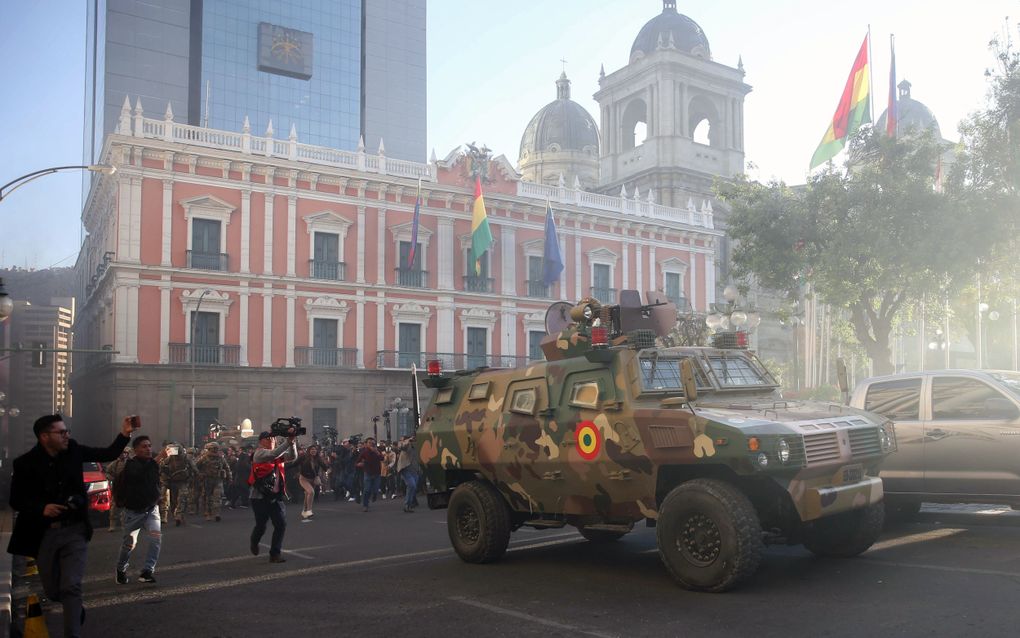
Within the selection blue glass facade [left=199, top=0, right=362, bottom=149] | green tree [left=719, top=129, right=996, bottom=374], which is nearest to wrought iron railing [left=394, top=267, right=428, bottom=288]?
green tree [left=719, top=129, right=996, bottom=374]

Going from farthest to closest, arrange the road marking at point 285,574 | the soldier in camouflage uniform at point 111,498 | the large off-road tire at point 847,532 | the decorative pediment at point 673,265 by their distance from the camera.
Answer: the decorative pediment at point 673,265 < the soldier in camouflage uniform at point 111,498 < the large off-road tire at point 847,532 < the road marking at point 285,574

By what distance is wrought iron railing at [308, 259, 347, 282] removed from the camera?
129ft

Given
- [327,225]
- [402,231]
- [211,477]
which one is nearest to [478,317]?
[402,231]

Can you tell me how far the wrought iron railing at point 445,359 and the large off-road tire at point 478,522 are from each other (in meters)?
28.0

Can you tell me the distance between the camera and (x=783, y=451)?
859cm

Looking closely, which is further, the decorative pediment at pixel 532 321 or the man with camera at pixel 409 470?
the decorative pediment at pixel 532 321

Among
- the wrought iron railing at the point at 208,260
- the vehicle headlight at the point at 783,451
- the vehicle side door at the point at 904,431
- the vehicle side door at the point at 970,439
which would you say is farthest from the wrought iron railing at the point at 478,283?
the vehicle headlight at the point at 783,451

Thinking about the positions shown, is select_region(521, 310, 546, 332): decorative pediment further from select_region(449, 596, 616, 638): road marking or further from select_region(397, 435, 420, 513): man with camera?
select_region(449, 596, 616, 638): road marking

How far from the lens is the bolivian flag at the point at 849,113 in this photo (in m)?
28.2

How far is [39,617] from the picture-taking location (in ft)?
22.4

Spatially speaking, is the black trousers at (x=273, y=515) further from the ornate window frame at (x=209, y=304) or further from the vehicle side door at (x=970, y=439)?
the ornate window frame at (x=209, y=304)

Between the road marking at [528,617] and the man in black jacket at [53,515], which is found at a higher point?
the man in black jacket at [53,515]

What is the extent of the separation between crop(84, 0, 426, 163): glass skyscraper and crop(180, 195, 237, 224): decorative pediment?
37.6 metres

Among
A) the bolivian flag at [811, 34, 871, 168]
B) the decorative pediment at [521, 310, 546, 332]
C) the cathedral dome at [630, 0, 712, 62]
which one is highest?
the cathedral dome at [630, 0, 712, 62]
